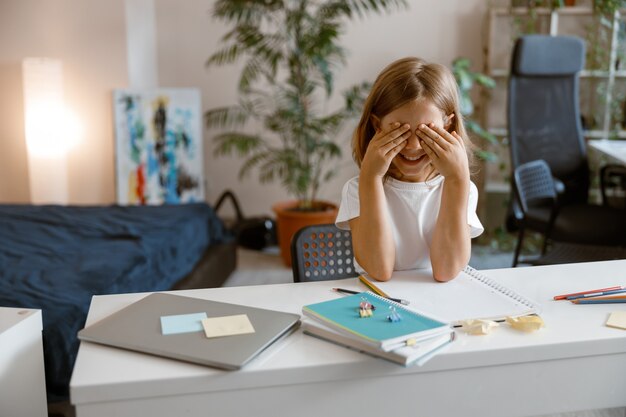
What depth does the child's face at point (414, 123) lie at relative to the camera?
4.68 ft

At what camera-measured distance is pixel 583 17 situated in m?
4.16

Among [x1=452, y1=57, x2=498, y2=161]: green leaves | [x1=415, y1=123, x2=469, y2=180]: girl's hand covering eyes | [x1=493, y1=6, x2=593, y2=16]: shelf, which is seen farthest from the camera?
[x1=493, y1=6, x2=593, y2=16]: shelf

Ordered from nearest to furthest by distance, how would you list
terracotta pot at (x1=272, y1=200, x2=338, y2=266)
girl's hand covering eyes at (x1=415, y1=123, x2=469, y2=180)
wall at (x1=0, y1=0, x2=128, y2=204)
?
girl's hand covering eyes at (x1=415, y1=123, x2=469, y2=180) < terracotta pot at (x1=272, y1=200, x2=338, y2=266) < wall at (x1=0, y1=0, x2=128, y2=204)

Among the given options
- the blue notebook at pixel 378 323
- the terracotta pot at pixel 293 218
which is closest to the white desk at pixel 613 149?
the terracotta pot at pixel 293 218

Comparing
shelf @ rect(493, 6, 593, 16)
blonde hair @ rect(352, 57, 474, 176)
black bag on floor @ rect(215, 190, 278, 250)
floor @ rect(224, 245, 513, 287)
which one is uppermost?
shelf @ rect(493, 6, 593, 16)

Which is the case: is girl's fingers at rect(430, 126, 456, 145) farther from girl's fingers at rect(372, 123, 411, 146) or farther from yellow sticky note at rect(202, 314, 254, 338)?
yellow sticky note at rect(202, 314, 254, 338)

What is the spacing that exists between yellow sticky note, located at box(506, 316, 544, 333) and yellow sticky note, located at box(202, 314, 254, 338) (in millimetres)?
439

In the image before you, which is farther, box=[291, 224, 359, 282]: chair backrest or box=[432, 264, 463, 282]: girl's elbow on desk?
box=[291, 224, 359, 282]: chair backrest

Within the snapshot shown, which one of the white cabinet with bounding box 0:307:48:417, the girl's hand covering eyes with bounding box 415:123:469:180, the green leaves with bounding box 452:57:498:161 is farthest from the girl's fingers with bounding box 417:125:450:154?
the green leaves with bounding box 452:57:498:161

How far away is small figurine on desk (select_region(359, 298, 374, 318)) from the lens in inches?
44.3

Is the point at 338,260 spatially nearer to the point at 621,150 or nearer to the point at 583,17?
the point at 621,150

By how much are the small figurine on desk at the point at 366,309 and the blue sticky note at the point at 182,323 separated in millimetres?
265

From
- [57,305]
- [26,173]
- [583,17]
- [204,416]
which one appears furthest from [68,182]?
[204,416]

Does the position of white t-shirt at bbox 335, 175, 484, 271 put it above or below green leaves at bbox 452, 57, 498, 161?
below
